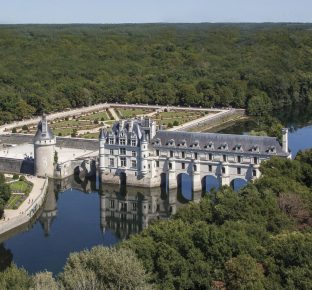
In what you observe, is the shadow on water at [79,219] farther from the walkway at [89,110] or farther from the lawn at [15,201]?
the walkway at [89,110]

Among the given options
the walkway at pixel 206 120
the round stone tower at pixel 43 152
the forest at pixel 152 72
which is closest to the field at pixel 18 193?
the round stone tower at pixel 43 152

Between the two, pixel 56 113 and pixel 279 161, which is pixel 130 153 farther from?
pixel 56 113

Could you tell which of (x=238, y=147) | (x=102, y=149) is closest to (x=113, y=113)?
(x=102, y=149)

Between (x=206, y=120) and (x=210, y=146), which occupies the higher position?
(x=210, y=146)

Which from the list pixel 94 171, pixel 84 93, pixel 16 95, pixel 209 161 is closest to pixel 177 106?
pixel 84 93

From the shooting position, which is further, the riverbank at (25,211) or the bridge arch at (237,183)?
the bridge arch at (237,183)

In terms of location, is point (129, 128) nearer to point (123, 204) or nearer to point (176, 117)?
point (123, 204)

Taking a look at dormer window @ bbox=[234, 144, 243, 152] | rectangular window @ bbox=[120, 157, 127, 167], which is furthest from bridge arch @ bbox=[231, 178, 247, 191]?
rectangular window @ bbox=[120, 157, 127, 167]
